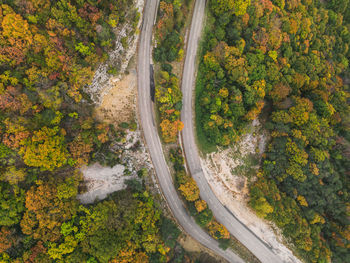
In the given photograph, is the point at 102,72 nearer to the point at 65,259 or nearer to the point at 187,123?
the point at 187,123

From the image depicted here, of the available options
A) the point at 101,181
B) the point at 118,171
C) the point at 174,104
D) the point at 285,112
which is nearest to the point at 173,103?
the point at 174,104

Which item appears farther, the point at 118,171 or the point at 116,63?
the point at 118,171

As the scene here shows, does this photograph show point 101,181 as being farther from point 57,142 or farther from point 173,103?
point 173,103

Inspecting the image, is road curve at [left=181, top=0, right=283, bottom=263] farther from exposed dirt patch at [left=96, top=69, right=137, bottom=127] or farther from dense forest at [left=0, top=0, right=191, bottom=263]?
dense forest at [left=0, top=0, right=191, bottom=263]

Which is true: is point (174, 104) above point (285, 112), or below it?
below

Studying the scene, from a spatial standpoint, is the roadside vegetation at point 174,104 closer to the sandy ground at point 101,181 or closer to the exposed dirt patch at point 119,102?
the exposed dirt patch at point 119,102

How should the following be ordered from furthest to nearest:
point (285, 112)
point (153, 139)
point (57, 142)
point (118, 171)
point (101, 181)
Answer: point (285, 112)
point (153, 139)
point (118, 171)
point (101, 181)
point (57, 142)

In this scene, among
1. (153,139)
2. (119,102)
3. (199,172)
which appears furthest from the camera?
(199,172)
